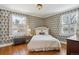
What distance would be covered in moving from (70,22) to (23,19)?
61 cm

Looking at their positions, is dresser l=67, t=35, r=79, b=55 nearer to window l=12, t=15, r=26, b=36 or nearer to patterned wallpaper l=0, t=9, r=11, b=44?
window l=12, t=15, r=26, b=36

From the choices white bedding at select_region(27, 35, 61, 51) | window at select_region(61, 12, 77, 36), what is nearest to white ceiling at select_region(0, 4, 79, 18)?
window at select_region(61, 12, 77, 36)

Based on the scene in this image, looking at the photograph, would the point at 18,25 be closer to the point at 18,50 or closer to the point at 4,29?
the point at 4,29

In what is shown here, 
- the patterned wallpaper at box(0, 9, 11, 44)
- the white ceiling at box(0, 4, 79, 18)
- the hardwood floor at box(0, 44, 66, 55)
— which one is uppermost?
the white ceiling at box(0, 4, 79, 18)

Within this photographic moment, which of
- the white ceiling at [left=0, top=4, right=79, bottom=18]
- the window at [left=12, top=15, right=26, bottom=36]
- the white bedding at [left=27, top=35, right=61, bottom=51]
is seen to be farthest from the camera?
the white bedding at [left=27, top=35, right=61, bottom=51]

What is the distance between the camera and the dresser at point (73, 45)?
1.22 m

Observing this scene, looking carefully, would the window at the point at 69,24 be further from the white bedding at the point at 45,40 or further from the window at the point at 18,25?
the window at the point at 18,25

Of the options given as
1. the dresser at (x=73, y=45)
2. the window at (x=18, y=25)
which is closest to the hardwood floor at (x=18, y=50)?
the dresser at (x=73, y=45)

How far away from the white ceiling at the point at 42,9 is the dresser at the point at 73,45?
1.25 feet

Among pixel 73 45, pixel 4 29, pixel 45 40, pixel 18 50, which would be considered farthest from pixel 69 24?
pixel 4 29

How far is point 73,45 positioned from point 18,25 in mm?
780

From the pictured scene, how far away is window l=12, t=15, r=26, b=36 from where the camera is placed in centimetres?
126

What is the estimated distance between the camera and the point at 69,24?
1.22 metres

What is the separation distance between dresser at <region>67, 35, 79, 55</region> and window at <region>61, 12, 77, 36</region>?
7cm
